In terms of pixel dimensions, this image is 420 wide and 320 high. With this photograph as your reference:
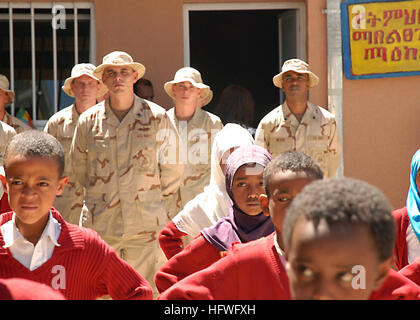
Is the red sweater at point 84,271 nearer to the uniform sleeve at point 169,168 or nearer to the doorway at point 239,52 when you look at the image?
the uniform sleeve at point 169,168

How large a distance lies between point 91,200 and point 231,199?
1.89m

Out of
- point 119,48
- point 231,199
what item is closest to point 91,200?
point 231,199

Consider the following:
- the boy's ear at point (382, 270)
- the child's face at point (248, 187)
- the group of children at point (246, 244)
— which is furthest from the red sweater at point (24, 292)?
the child's face at point (248, 187)

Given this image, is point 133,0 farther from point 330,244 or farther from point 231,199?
point 330,244

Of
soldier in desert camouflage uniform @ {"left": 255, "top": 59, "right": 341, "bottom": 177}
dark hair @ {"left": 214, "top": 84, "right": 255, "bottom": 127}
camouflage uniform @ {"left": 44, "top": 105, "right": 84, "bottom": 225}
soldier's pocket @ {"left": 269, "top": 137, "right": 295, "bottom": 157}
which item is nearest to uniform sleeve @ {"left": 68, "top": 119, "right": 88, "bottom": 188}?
camouflage uniform @ {"left": 44, "top": 105, "right": 84, "bottom": 225}

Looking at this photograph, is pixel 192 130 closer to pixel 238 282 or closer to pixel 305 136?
pixel 305 136

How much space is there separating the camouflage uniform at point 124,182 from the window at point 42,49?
226cm

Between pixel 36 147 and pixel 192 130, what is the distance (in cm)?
353

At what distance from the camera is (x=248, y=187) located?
356cm

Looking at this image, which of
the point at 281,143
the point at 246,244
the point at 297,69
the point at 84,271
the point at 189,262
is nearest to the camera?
the point at 246,244

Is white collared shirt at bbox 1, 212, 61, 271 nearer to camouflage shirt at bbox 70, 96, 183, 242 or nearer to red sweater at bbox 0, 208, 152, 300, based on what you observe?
red sweater at bbox 0, 208, 152, 300

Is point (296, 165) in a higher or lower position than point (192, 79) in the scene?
lower

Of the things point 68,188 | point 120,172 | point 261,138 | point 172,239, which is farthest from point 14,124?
point 172,239

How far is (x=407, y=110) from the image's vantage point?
23.7 ft
